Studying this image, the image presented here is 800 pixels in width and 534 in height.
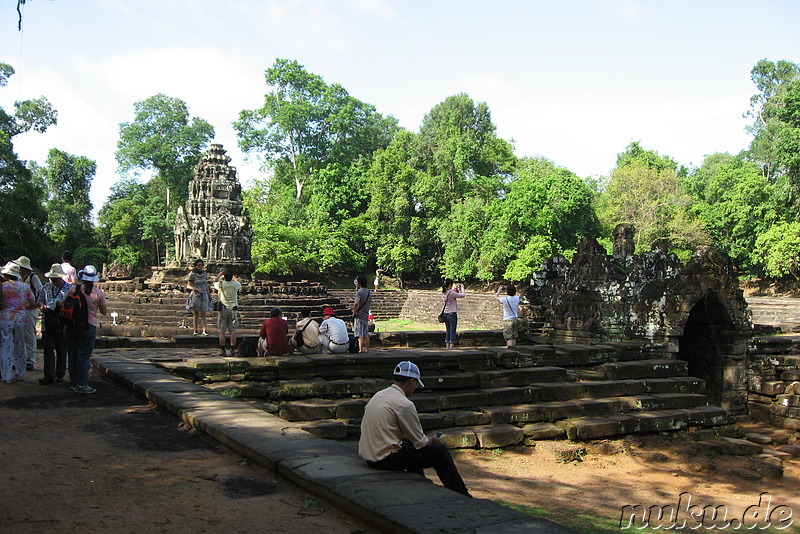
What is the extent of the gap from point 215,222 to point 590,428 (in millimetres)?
20496

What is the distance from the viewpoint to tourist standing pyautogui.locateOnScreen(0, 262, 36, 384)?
7.27 metres

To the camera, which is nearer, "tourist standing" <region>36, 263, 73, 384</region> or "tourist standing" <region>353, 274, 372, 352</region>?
"tourist standing" <region>36, 263, 73, 384</region>

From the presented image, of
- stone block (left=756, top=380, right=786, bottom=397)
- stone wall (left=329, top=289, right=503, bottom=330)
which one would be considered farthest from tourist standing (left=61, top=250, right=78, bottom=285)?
stone wall (left=329, top=289, right=503, bottom=330)

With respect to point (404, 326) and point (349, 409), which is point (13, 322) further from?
point (404, 326)

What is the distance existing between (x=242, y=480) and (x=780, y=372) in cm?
1095

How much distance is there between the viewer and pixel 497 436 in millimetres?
6879

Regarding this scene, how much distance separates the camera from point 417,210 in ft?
141

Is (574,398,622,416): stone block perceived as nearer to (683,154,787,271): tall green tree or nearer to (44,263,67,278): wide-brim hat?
(44,263,67,278): wide-brim hat

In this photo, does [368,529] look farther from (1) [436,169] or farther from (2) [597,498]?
(1) [436,169]

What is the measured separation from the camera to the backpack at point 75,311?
6.84 metres

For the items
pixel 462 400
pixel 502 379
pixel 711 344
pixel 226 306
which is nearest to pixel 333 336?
pixel 462 400

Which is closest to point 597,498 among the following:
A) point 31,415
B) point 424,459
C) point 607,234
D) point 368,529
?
point 424,459

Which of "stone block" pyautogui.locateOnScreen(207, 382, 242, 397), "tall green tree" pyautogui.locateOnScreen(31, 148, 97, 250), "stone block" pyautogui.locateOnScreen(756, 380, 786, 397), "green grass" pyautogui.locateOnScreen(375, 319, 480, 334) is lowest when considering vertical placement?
"stone block" pyautogui.locateOnScreen(756, 380, 786, 397)

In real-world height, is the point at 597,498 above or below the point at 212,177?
below
